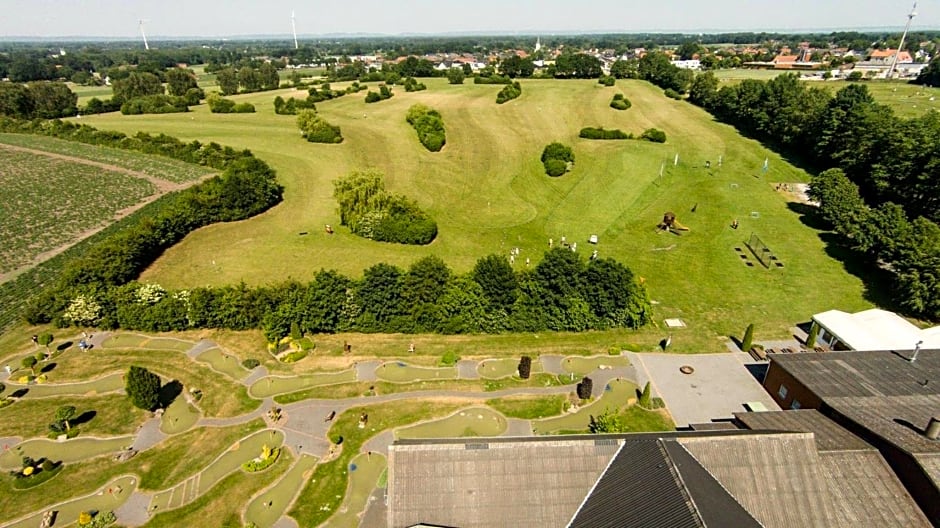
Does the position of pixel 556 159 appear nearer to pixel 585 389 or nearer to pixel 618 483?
pixel 585 389

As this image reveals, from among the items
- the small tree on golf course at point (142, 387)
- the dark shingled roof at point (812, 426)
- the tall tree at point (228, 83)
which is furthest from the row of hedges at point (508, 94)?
the dark shingled roof at point (812, 426)

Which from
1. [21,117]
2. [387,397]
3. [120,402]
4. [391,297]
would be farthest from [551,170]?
[21,117]

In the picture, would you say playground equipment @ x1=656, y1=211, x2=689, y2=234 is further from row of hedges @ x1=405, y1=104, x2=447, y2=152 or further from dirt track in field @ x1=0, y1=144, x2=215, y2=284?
dirt track in field @ x1=0, y1=144, x2=215, y2=284

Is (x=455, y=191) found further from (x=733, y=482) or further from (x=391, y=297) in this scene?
(x=733, y=482)

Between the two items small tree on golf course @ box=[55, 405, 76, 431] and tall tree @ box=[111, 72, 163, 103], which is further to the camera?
tall tree @ box=[111, 72, 163, 103]

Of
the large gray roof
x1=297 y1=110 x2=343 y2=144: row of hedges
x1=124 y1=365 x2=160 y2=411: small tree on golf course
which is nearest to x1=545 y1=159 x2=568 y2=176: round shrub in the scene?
x1=297 y1=110 x2=343 y2=144: row of hedges

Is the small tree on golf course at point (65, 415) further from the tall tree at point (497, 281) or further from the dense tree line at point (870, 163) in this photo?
the dense tree line at point (870, 163)
